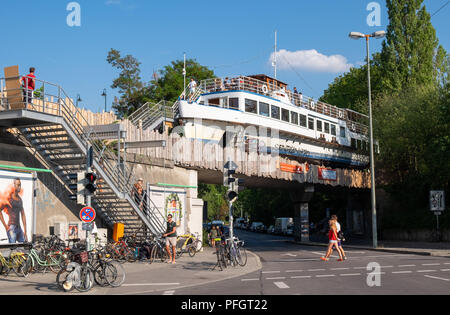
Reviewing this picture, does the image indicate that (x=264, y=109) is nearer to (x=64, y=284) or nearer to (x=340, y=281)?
(x=340, y=281)

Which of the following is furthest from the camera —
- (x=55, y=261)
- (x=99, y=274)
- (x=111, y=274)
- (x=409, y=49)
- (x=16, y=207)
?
(x=409, y=49)

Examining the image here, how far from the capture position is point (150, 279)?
14.6 metres

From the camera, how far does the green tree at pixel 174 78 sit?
5194 centimetres

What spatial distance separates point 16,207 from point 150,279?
5851 mm

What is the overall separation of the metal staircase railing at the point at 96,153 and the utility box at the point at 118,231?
83 cm

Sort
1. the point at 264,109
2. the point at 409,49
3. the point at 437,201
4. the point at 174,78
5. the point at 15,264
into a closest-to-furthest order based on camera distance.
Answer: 1. the point at 15,264
2. the point at 437,201
3. the point at 264,109
4. the point at 409,49
5. the point at 174,78

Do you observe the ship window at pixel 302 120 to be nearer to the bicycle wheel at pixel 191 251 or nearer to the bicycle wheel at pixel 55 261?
the bicycle wheel at pixel 191 251

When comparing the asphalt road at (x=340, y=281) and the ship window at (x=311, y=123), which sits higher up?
the ship window at (x=311, y=123)

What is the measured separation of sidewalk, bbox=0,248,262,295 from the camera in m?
12.3

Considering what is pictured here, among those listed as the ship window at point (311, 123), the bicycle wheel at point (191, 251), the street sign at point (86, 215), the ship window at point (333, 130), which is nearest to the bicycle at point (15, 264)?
the street sign at point (86, 215)

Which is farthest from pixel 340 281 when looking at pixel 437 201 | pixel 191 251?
pixel 437 201

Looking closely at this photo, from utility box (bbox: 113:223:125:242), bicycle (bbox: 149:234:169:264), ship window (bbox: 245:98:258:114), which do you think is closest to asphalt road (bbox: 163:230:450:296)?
bicycle (bbox: 149:234:169:264)
